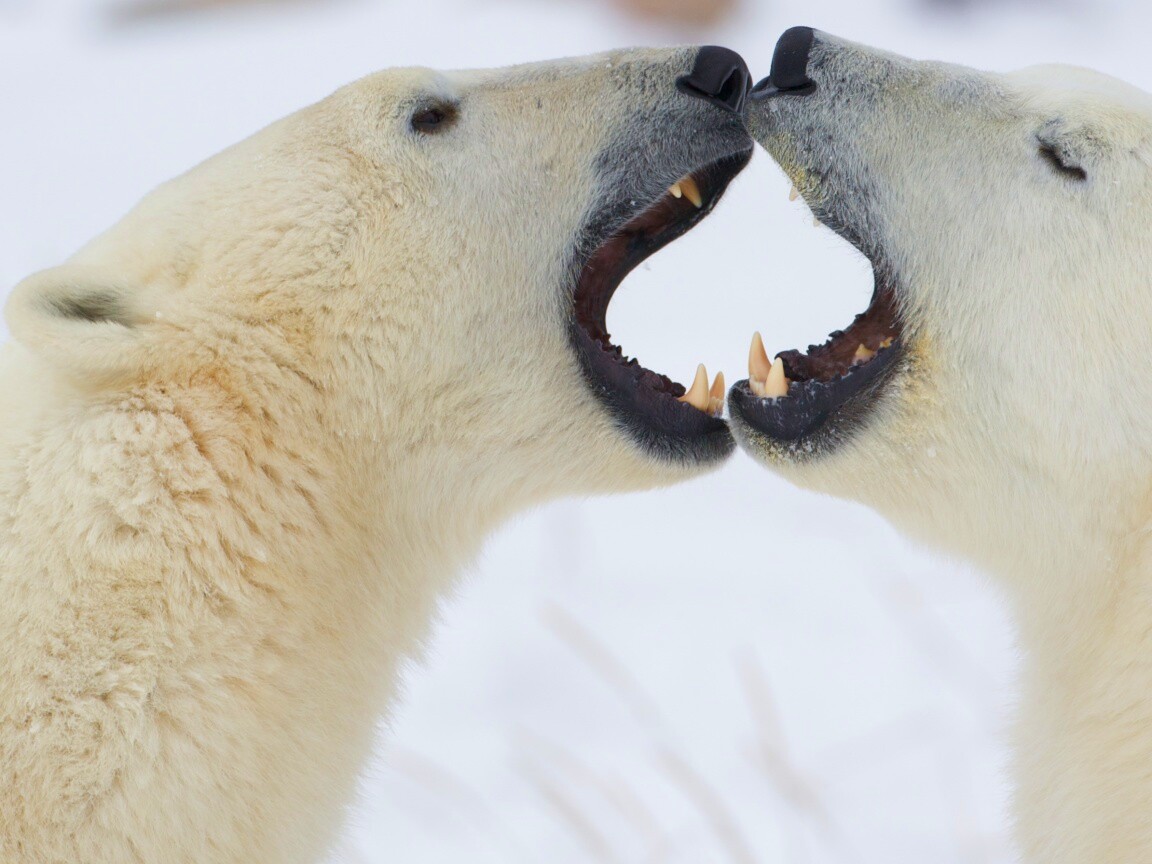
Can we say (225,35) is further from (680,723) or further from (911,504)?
(911,504)

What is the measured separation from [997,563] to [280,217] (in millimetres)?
1382

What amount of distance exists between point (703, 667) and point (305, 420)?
251cm

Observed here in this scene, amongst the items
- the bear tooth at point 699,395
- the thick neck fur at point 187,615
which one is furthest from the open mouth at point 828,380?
the thick neck fur at point 187,615

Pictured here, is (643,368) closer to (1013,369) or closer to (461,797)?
(1013,369)

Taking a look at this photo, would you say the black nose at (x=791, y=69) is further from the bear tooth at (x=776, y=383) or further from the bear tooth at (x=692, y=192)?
the bear tooth at (x=776, y=383)

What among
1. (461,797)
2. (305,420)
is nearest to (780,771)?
(461,797)

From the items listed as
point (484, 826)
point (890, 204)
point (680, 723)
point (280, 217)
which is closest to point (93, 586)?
point (280, 217)

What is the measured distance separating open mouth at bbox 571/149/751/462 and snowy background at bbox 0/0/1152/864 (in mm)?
277

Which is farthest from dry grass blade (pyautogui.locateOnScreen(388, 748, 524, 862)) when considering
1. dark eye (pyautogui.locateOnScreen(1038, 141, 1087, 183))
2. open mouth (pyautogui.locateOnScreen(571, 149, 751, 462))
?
dark eye (pyautogui.locateOnScreen(1038, 141, 1087, 183))

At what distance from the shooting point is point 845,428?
2402mm

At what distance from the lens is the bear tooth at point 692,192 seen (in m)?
2.68

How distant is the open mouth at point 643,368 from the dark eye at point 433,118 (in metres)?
0.34

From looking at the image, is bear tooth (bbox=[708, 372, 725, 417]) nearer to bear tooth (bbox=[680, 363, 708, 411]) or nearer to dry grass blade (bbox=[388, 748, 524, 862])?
bear tooth (bbox=[680, 363, 708, 411])

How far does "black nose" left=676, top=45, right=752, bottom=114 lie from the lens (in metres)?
2.56
